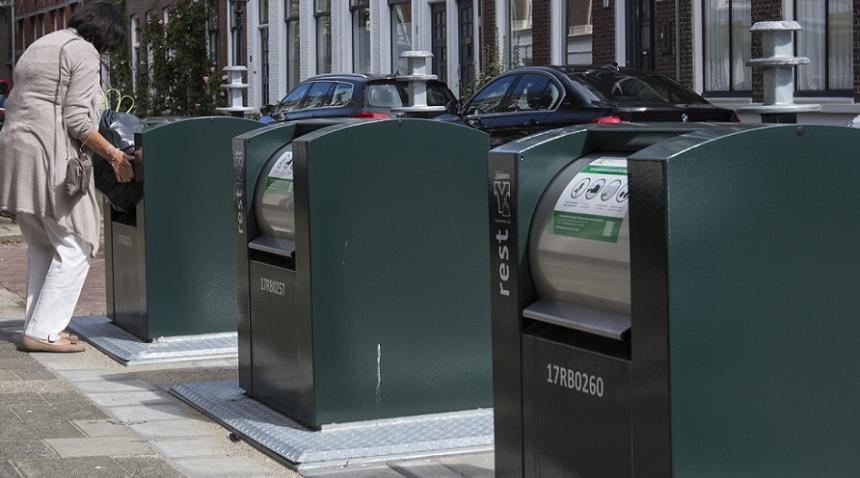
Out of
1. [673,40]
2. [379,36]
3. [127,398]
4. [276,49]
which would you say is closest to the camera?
[127,398]

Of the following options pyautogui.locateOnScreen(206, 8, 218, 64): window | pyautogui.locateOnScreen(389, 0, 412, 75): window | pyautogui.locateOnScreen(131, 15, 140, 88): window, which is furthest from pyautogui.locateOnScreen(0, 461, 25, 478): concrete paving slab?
pyautogui.locateOnScreen(131, 15, 140, 88): window

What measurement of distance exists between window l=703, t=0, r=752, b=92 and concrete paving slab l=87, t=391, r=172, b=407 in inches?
550

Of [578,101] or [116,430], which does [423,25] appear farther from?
[116,430]

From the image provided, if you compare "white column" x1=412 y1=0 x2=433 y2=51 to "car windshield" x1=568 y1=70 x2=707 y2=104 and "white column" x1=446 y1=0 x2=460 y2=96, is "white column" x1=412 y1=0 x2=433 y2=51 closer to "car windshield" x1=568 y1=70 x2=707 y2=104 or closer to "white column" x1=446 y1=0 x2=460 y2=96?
"white column" x1=446 y1=0 x2=460 y2=96

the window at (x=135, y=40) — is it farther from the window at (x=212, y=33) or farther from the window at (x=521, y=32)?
the window at (x=521, y=32)

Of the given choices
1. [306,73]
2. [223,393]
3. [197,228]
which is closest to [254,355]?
[223,393]

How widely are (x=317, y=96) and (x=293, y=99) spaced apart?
50.4 inches

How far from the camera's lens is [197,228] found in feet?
26.1

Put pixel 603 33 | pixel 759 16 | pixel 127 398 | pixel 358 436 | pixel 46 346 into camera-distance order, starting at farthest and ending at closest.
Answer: pixel 603 33
pixel 759 16
pixel 46 346
pixel 127 398
pixel 358 436

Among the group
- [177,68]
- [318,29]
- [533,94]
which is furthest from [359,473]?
[177,68]

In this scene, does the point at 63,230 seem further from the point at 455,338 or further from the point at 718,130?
the point at 718,130

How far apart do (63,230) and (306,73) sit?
1068 inches

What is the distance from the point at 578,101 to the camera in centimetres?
1627

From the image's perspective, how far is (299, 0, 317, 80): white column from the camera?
112 feet
